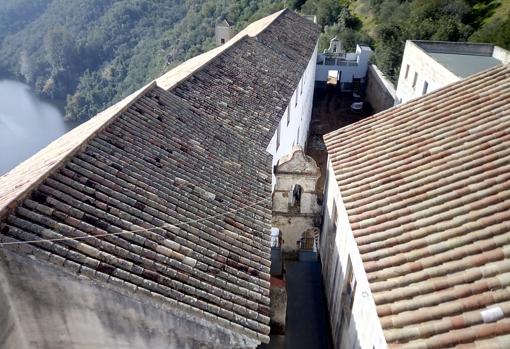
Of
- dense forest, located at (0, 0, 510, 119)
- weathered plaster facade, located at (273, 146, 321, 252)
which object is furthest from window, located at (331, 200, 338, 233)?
dense forest, located at (0, 0, 510, 119)

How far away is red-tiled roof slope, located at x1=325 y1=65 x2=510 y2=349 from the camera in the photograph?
5.61 metres

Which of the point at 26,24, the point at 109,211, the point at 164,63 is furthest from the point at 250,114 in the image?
the point at 26,24

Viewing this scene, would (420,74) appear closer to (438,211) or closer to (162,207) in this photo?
(438,211)

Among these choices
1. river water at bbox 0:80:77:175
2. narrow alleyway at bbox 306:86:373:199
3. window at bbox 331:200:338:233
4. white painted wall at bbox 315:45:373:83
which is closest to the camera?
window at bbox 331:200:338:233

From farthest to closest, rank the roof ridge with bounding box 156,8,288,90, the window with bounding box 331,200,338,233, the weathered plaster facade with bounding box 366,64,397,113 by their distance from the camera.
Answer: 1. the weathered plaster facade with bounding box 366,64,397,113
2. the roof ridge with bounding box 156,8,288,90
3. the window with bounding box 331,200,338,233

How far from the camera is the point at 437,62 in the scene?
20.2 m

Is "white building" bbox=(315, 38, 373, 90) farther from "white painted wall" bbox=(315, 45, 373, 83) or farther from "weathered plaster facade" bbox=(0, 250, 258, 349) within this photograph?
"weathered plaster facade" bbox=(0, 250, 258, 349)

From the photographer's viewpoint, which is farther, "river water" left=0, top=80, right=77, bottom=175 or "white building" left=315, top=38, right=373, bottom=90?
"river water" left=0, top=80, right=77, bottom=175

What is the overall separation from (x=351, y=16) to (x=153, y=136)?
43671 mm

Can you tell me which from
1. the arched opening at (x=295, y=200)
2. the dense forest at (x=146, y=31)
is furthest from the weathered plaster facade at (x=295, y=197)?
the dense forest at (x=146, y=31)

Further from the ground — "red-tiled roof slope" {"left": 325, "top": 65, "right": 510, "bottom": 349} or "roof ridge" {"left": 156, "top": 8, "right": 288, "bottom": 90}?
"roof ridge" {"left": 156, "top": 8, "right": 288, "bottom": 90}

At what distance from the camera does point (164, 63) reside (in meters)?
66.9

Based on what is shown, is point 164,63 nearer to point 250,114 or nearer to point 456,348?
point 250,114

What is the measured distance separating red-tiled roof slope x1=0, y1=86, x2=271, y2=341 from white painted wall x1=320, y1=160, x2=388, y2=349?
1.87m
